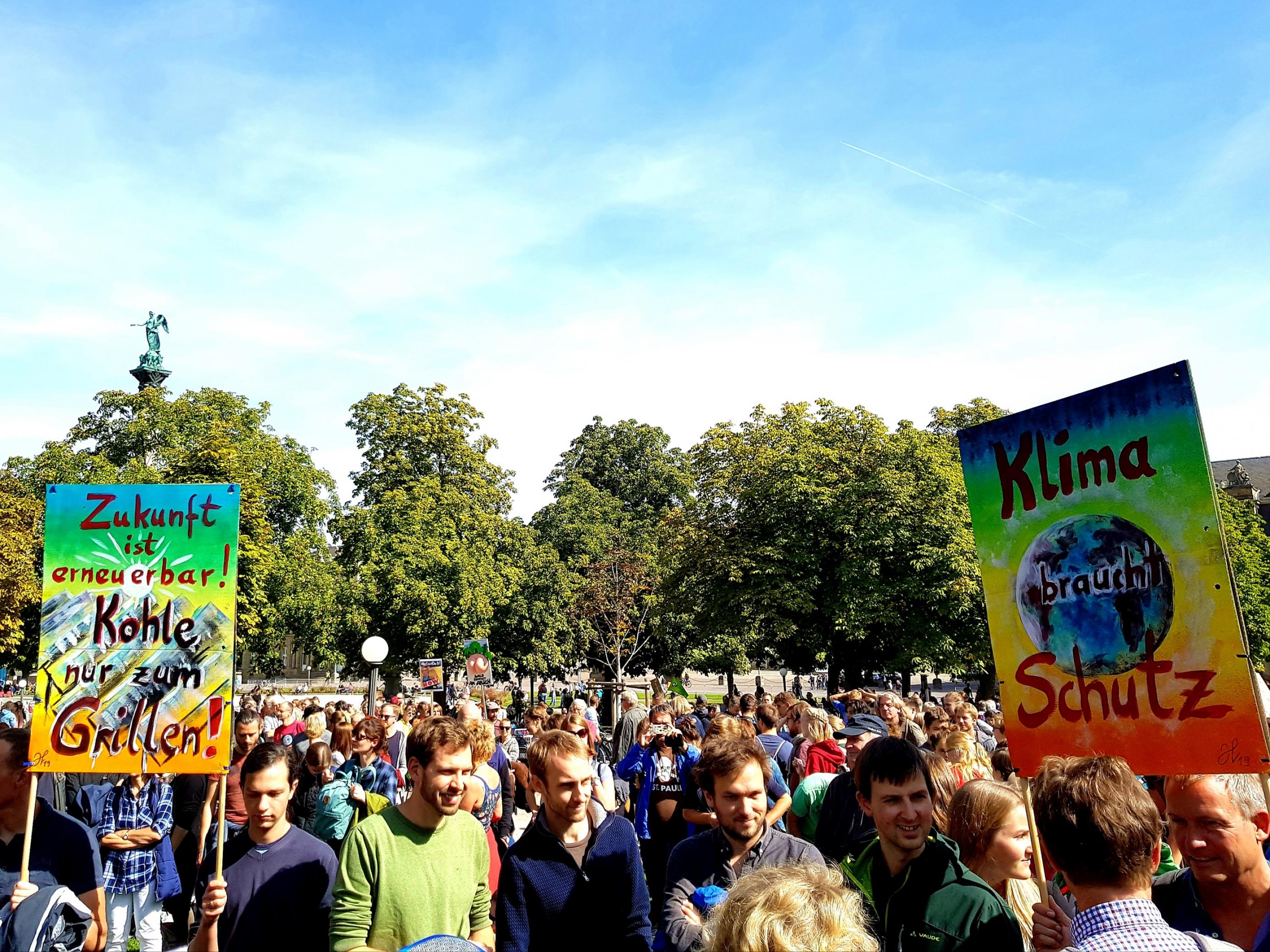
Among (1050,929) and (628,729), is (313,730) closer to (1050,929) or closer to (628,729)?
(628,729)

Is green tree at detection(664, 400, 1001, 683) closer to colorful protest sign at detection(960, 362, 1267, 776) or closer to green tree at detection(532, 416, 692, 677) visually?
green tree at detection(532, 416, 692, 677)

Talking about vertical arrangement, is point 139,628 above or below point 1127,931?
above

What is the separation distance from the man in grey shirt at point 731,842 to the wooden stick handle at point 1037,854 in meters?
0.86

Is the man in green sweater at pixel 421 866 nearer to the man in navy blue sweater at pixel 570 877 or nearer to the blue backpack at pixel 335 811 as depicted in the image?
the man in navy blue sweater at pixel 570 877

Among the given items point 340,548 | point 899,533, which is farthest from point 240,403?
point 899,533

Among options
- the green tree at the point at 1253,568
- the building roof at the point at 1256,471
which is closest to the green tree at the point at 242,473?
the green tree at the point at 1253,568

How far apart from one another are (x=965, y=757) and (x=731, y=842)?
2.59 m

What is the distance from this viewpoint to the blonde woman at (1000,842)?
12.6 ft

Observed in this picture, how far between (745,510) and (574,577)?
1512 cm

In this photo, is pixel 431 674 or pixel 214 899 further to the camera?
pixel 431 674

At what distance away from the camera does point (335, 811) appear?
6656 mm

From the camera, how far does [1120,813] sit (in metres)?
2.71

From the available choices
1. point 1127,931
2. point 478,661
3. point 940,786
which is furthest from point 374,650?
point 1127,931

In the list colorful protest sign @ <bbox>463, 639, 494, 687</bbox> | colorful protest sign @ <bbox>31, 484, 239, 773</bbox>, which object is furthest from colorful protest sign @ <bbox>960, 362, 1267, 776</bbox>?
colorful protest sign @ <bbox>463, 639, 494, 687</bbox>
